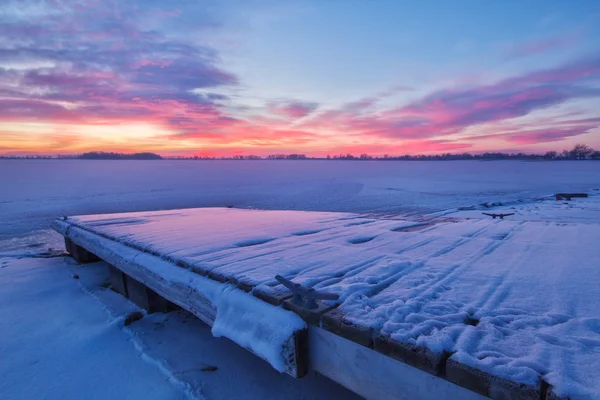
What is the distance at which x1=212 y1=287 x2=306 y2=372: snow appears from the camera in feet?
7.58

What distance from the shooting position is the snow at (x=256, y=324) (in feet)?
7.58

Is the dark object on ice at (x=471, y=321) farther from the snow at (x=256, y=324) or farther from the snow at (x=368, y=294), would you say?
the snow at (x=256, y=324)

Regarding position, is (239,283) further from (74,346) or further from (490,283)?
(74,346)

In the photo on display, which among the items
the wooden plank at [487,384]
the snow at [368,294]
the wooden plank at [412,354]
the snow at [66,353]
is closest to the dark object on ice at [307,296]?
the snow at [368,294]

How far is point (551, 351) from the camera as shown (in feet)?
5.89

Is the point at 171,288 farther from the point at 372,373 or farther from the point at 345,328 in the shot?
the point at 372,373

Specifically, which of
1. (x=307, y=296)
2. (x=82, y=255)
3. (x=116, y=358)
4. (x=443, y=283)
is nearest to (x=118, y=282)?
(x=116, y=358)

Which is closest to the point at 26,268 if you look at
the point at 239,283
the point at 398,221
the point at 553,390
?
the point at 239,283

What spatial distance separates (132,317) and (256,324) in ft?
9.33

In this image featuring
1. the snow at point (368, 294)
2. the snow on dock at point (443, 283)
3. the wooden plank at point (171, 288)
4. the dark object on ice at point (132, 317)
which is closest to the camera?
the snow on dock at point (443, 283)

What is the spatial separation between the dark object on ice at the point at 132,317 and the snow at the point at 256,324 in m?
2.30

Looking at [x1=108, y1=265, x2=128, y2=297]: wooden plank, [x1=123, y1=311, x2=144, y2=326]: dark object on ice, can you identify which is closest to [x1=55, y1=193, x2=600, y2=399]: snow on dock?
[x1=108, y1=265, x2=128, y2=297]: wooden plank

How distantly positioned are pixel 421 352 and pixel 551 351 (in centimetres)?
72

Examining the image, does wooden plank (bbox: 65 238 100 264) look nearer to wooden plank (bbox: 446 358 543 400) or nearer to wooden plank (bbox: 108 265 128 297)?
wooden plank (bbox: 108 265 128 297)
